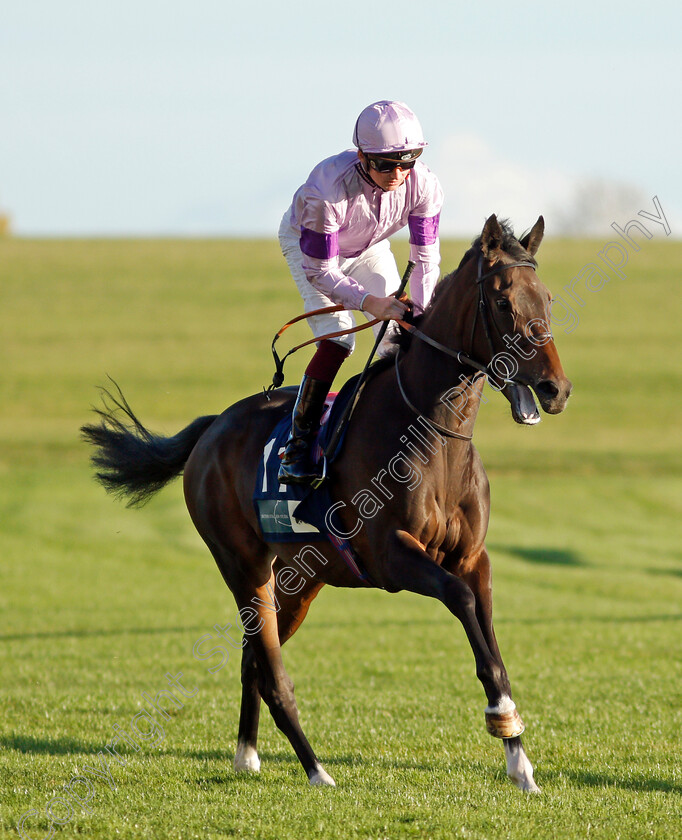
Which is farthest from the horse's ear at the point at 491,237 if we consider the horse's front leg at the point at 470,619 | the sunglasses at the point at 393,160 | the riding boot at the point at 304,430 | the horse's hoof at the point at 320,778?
the horse's hoof at the point at 320,778

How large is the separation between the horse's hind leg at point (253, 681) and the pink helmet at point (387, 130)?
2742 mm

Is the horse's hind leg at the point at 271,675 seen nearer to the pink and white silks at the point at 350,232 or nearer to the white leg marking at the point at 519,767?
the white leg marking at the point at 519,767

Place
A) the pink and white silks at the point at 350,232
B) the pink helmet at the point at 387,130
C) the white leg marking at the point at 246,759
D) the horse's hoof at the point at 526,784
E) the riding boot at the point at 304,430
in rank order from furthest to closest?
1. the white leg marking at the point at 246,759
2. the riding boot at the point at 304,430
3. the pink and white silks at the point at 350,232
4. the pink helmet at the point at 387,130
5. the horse's hoof at the point at 526,784

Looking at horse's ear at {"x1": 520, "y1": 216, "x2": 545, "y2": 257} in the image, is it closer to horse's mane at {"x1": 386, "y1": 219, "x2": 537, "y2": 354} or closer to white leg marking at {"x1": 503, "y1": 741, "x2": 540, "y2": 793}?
horse's mane at {"x1": 386, "y1": 219, "x2": 537, "y2": 354}

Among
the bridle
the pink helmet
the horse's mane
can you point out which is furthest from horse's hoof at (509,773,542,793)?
the pink helmet

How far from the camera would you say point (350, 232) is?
5.97 meters

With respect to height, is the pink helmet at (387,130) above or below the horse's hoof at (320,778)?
above

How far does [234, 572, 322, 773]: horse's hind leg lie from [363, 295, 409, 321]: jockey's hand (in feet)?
6.48

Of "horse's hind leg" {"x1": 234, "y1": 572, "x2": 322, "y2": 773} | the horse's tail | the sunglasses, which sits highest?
the sunglasses

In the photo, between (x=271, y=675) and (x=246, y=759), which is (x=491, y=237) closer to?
(x=271, y=675)

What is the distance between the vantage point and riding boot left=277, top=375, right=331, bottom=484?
591 cm

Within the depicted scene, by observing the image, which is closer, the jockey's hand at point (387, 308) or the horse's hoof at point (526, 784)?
the horse's hoof at point (526, 784)

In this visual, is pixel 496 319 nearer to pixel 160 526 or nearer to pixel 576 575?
pixel 576 575

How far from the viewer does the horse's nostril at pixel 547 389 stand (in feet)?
15.6
